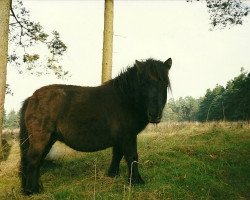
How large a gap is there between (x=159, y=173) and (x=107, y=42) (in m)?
5.41

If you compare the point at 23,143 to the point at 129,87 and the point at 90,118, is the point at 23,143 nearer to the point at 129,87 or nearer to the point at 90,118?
the point at 90,118

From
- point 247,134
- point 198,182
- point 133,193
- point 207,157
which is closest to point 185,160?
point 207,157

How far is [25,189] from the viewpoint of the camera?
5.99m

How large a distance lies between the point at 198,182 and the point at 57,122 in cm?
298

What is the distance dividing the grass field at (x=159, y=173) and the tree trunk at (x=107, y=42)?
2.62m

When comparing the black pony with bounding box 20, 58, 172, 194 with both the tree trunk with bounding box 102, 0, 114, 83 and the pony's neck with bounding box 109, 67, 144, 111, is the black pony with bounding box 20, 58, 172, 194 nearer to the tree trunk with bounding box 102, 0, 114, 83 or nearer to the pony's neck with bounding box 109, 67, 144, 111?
the pony's neck with bounding box 109, 67, 144, 111

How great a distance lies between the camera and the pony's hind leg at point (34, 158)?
6.02 metres

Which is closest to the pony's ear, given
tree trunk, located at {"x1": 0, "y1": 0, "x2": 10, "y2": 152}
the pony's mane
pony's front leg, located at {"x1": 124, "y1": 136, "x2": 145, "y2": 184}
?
the pony's mane

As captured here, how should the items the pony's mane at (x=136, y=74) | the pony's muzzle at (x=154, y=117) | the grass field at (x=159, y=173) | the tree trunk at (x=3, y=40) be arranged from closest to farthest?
the pony's muzzle at (x=154, y=117) → the grass field at (x=159, y=173) → the pony's mane at (x=136, y=74) → the tree trunk at (x=3, y=40)

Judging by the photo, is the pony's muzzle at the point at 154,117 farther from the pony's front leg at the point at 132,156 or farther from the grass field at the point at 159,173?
the grass field at the point at 159,173

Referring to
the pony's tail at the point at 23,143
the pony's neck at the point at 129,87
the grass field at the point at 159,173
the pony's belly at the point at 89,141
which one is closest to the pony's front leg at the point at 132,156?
the grass field at the point at 159,173

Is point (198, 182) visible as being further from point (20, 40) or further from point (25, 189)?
point (20, 40)

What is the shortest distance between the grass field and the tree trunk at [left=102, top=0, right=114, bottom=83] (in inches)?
103

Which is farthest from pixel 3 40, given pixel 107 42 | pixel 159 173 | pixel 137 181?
pixel 159 173
